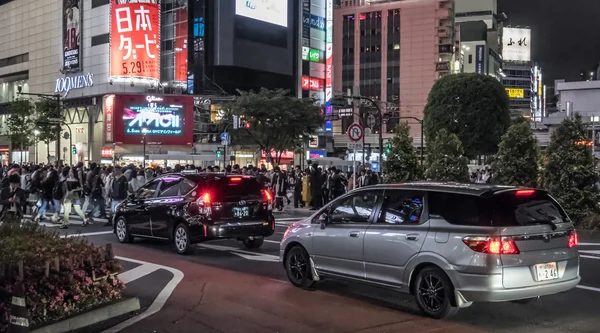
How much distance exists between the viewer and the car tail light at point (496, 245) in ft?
21.6

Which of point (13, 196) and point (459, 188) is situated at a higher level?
point (459, 188)

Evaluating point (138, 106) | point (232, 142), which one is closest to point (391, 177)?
point (232, 142)

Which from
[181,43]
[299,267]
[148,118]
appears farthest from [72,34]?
[299,267]

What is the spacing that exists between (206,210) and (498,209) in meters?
6.68

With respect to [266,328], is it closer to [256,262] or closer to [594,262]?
[256,262]

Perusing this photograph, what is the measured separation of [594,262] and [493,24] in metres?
126

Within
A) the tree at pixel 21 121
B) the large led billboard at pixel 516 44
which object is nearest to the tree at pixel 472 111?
the tree at pixel 21 121

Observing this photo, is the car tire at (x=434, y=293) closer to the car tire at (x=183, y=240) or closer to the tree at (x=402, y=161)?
the car tire at (x=183, y=240)

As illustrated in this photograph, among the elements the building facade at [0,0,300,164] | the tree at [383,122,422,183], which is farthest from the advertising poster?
the tree at [383,122,422,183]

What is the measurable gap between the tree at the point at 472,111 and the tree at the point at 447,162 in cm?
3003

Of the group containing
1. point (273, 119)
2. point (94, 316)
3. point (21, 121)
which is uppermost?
point (21, 121)

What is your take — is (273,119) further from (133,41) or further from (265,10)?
(265,10)

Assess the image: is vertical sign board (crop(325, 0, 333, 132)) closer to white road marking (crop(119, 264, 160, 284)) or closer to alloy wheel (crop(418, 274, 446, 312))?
white road marking (crop(119, 264, 160, 284))

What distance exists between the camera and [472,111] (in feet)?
165
